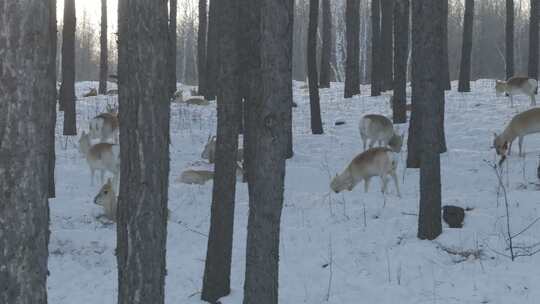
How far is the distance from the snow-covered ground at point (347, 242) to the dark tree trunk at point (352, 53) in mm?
11532

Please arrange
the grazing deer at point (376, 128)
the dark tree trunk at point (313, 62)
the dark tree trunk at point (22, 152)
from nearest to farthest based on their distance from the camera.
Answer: the dark tree trunk at point (22, 152)
the grazing deer at point (376, 128)
the dark tree trunk at point (313, 62)

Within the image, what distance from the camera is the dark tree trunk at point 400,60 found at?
18.8 m

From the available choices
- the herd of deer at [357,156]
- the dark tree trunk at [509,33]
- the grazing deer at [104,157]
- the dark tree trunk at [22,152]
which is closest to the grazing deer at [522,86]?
the dark tree trunk at [509,33]

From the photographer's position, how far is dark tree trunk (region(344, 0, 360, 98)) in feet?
89.2

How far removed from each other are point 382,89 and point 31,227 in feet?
86.4

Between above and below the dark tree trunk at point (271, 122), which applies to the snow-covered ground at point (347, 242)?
below

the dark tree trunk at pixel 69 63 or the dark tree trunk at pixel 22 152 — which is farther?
the dark tree trunk at pixel 69 63

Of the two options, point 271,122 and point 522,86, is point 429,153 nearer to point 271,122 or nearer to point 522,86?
point 271,122

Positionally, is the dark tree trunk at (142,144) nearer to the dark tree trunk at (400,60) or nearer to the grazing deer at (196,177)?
the grazing deer at (196,177)

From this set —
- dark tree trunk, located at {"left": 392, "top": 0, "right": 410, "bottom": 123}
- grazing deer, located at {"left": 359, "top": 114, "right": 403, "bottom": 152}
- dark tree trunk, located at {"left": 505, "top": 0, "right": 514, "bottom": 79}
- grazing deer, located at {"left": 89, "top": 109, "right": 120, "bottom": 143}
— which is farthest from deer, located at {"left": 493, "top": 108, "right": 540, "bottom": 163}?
dark tree trunk, located at {"left": 505, "top": 0, "right": 514, "bottom": 79}

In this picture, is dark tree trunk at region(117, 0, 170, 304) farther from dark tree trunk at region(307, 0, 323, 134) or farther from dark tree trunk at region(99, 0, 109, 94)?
dark tree trunk at region(99, 0, 109, 94)

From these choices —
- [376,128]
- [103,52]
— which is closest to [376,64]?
[376,128]

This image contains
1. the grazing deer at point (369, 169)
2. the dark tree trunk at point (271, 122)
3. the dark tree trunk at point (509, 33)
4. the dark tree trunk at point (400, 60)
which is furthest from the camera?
the dark tree trunk at point (509, 33)

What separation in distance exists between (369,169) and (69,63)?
1004cm
